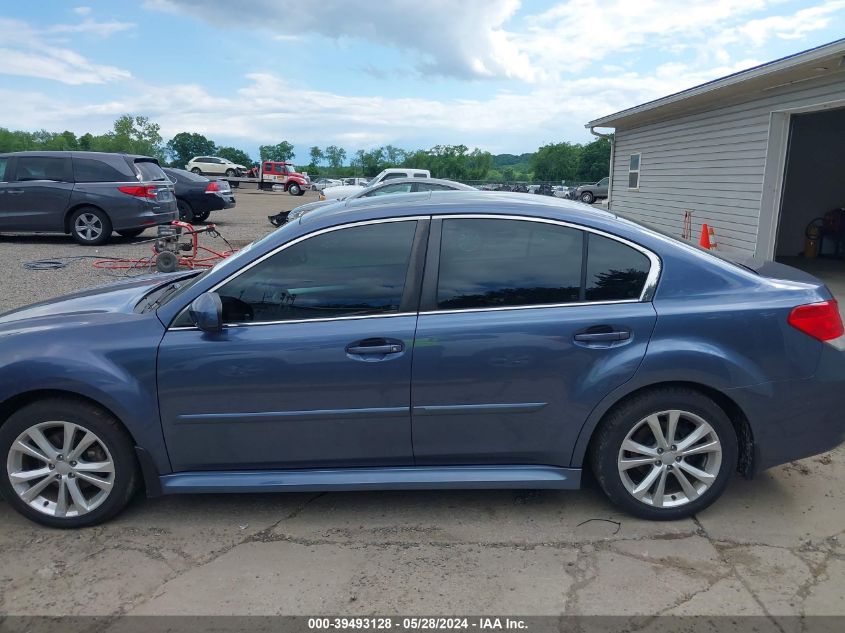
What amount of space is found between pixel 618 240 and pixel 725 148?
945 cm

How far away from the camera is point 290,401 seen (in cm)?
293

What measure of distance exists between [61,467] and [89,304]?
0.93 m

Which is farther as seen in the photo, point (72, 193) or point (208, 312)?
point (72, 193)

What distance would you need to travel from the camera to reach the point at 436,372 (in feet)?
9.50

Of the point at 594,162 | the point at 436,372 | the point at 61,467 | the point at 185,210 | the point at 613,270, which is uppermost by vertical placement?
the point at 594,162

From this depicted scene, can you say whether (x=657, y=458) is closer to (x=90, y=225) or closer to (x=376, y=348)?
(x=376, y=348)

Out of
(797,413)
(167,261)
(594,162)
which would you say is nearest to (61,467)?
(797,413)

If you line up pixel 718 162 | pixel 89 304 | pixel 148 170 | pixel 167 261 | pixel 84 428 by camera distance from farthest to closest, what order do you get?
pixel 148 170 → pixel 718 162 → pixel 167 261 → pixel 89 304 → pixel 84 428

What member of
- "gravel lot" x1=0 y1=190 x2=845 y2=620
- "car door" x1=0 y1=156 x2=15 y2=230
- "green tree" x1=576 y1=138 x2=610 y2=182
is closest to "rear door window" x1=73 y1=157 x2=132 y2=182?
"car door" x1=0 y1=156 x2=15 y2=230

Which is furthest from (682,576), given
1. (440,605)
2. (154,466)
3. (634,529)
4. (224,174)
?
(224,174)

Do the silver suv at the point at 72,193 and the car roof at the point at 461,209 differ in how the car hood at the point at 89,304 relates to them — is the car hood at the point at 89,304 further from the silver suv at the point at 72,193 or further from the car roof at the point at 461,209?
the silver suv at the point at 72,193

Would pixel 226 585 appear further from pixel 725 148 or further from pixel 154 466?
pixel 725 148

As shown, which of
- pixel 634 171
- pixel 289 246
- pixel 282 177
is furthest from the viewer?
pixel 282 177

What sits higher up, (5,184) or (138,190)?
(5,184)
